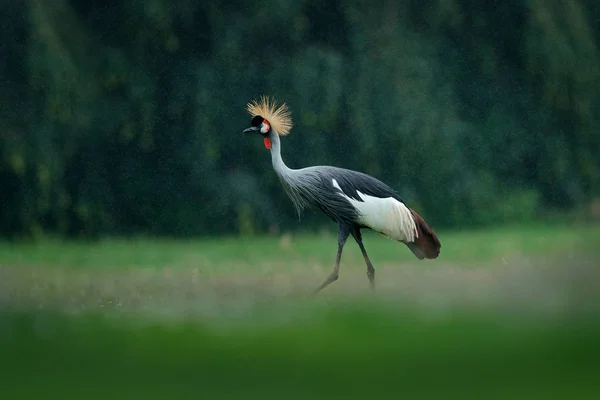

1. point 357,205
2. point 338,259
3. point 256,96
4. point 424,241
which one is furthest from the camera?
point 256,96

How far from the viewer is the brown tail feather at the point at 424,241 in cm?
869

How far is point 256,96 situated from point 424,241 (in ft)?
15.5

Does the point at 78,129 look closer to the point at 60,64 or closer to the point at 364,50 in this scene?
the point at 60,64

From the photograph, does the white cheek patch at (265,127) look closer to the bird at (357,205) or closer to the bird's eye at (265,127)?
the bird's eye at (265,127)

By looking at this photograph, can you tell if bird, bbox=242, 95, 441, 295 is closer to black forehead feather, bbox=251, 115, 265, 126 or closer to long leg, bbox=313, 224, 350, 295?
long leg, bbox=313, 224, 350, 295

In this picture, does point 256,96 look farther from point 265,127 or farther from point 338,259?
point 338,259

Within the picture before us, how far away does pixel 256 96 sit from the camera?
12.9 meters

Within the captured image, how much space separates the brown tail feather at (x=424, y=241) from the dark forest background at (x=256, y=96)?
165 inches

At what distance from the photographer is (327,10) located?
13.6m

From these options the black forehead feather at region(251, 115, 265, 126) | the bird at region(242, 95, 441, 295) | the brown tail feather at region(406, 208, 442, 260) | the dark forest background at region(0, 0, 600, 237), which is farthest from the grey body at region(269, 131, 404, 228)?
the dark forest background at region(0, 0, 600, 237)

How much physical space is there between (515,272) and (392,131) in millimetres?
4033

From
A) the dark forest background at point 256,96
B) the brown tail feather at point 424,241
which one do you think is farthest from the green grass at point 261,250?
the brown tail feather at point 424,241

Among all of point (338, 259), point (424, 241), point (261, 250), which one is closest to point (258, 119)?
point (338, 259)

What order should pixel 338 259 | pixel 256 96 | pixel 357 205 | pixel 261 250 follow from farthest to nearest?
pixel 256 96
pixel 261 250
pixel 357 205
pixel 338 259
